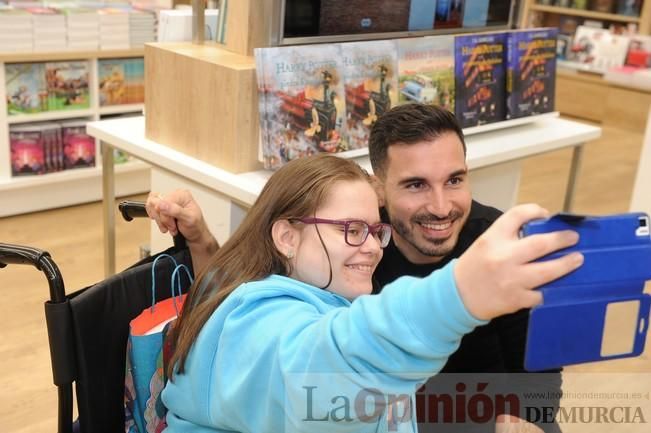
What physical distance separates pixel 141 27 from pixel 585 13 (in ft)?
15.8

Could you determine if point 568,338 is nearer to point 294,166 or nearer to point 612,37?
point 294,166

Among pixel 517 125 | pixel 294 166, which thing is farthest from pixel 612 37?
pixel 294 166

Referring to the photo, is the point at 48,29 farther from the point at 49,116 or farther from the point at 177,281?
the point at 177,281

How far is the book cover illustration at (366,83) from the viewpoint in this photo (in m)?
2.55

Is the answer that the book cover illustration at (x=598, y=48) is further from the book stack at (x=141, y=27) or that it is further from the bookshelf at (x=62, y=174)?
the bookshelf at (x=62, y=174)

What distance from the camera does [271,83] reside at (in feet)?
7.60

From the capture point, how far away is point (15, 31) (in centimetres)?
386

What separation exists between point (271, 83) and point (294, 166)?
1.06 m

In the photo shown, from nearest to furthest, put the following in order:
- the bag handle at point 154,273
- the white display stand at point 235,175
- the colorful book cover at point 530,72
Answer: the bag handle at point 154,273 → the white display stand at point 235,175 → the colorful book cover at point 530,72

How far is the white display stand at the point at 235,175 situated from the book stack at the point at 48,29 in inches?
53.8

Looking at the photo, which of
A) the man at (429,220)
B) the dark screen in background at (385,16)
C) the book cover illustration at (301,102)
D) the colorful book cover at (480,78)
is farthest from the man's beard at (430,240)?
the colorful book cover at (480,78)

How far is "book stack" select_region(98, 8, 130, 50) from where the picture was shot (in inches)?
165

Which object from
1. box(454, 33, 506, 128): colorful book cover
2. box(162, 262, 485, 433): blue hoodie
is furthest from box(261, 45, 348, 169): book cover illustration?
box(162, 262, 485, 433): blue hoodie

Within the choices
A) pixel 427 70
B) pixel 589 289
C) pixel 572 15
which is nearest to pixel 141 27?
pixel 427 70
